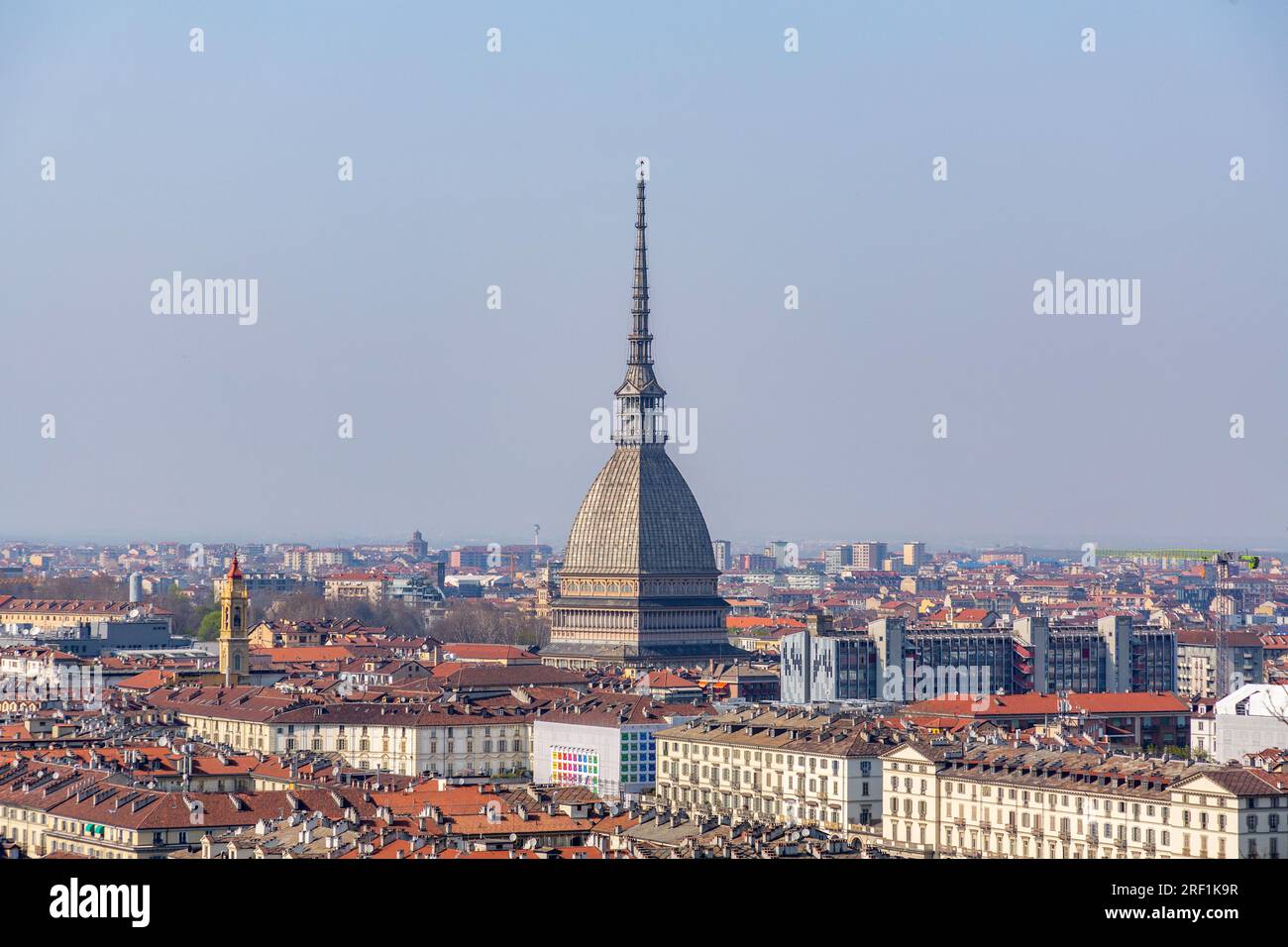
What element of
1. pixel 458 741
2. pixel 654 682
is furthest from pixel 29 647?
pixel 458 741

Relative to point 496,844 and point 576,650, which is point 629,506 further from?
point 496,844

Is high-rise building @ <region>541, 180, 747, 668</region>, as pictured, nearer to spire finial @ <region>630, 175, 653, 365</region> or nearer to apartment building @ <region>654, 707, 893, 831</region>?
spire finial @ <region>630, 175, 653, 365</region>

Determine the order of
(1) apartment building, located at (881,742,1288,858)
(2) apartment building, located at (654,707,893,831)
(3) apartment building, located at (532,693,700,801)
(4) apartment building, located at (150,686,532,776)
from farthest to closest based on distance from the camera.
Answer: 1. (4) apartment building, located at (150,686,532,776)
2. (3) apartment building, located at (532,693,700,801)
3. (2) apartment building, located at (654,707,893,831)
4. (1) apartment building, located at (881,742,1288,858)

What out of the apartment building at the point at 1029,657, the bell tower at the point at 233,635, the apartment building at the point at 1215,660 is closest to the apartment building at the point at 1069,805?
the apartment building at the point at 1029,657

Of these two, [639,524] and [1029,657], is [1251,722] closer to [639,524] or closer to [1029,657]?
[1029,657]

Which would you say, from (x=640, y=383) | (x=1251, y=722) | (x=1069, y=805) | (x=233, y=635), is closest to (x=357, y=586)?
(x=640, y=383)

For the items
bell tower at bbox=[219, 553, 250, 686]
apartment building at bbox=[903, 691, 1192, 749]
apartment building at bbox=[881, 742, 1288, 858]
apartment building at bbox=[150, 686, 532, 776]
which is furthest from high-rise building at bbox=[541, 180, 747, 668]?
apartment building at bbox=[881, 742, 1288, 858]
